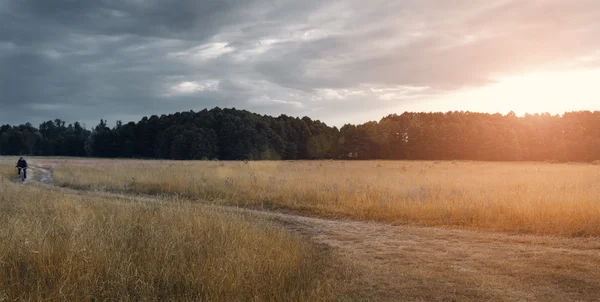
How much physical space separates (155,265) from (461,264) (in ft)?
17.7

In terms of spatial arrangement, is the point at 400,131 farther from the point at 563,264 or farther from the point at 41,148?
the point at 41,148

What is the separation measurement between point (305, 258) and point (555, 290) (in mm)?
4125

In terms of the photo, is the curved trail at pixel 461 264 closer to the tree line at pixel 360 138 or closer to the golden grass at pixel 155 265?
the golden grass at pixel 155 265

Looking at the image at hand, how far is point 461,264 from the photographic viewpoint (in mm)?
8516

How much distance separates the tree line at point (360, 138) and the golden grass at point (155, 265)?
2891 inches

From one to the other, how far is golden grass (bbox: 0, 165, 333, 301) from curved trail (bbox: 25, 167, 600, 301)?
3.16 ft

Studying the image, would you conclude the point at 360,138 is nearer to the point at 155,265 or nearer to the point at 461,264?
the point at 461,264

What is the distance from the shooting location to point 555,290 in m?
6.96

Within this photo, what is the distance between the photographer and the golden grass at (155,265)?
6.48 meters

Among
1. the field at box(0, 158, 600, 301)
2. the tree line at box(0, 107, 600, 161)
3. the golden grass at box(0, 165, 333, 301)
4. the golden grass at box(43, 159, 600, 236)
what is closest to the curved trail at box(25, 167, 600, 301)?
the field at box(0, 158, 600, 301)

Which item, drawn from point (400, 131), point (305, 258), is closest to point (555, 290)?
point (305, 258)

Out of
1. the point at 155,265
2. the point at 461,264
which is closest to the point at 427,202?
the point at 461,264

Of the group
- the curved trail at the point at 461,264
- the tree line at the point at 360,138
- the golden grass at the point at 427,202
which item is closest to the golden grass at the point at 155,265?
the curved trail at the point at 461,264

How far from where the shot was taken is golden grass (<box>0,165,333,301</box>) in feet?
21.3
